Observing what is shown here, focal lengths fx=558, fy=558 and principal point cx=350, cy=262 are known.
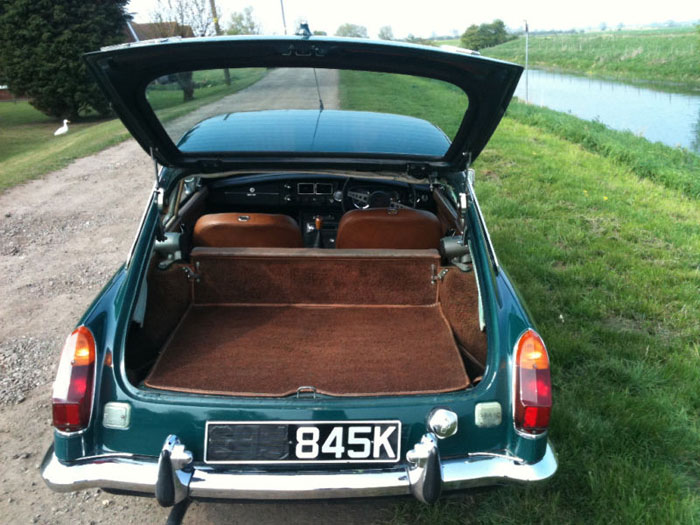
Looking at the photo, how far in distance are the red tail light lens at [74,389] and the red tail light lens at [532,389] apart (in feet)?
5.16

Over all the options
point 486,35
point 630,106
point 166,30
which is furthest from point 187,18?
point 486,35

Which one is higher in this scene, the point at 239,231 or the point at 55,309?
the point at 239,231

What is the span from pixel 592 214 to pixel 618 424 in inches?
159

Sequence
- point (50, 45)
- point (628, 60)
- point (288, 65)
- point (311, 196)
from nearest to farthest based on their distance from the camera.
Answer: point (288, 65)
point (311, 196)
point (50, 45)
point (628, 60)

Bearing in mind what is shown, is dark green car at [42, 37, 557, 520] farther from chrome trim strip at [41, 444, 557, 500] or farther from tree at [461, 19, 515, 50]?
tree at [461, 19, 515, 50]

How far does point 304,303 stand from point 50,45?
19286 millimetres

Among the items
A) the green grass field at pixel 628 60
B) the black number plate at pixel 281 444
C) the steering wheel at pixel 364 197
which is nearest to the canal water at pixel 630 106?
the green grass field at pixel 628 60

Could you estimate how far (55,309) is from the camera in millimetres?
4469

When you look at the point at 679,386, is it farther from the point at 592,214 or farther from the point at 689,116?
the point at 689,116

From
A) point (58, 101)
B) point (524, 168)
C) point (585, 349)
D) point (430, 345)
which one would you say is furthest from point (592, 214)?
point (58, 101)

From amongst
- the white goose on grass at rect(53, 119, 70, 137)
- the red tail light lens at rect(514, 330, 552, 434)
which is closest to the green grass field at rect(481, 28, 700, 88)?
the white goose on grass at rect(53, 119, 70, 137)

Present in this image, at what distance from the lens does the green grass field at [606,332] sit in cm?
252

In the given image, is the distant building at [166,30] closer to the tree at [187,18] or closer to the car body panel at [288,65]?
the tree at [187,18]

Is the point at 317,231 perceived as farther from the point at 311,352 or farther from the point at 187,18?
the point at 187,18
